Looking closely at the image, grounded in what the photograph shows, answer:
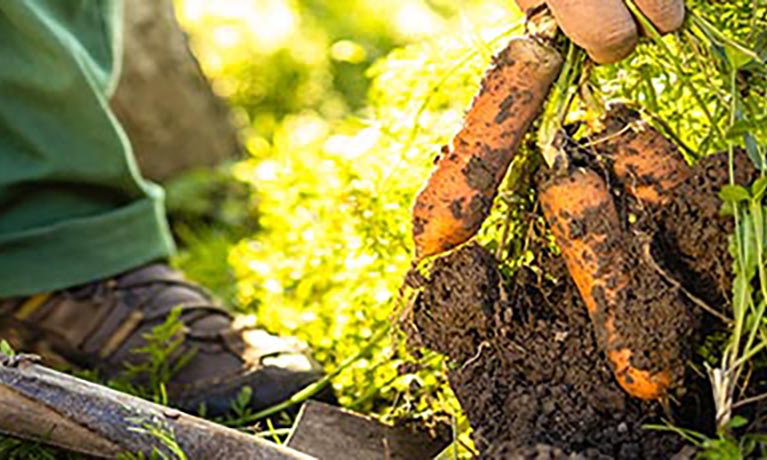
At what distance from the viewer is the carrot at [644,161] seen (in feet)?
6.26

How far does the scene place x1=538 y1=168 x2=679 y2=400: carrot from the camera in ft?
6.01

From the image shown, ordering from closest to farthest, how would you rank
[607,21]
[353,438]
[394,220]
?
[607,21] → [353,438] → [394,220]

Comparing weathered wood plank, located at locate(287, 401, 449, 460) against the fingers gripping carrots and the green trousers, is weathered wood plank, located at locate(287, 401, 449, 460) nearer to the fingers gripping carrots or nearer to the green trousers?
the fingers gripping carrots

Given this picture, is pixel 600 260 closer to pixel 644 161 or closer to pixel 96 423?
pixel 644 161

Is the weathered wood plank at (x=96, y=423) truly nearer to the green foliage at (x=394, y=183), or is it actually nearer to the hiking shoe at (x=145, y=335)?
the green foliage at (x=394, y=183)

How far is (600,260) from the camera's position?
1853mm

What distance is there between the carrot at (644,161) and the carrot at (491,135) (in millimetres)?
135

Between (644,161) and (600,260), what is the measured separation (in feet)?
0.56

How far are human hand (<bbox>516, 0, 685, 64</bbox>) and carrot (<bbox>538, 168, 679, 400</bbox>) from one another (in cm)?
18

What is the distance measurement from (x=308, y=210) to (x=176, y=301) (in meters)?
0.41

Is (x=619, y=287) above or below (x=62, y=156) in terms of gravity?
below

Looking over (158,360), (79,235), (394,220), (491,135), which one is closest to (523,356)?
(491,135)

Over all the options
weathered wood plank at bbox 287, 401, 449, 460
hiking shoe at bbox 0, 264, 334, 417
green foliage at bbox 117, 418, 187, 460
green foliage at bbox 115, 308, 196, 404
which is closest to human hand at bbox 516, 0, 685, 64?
weathered wood plank at bbox 287, 401, 449, 460

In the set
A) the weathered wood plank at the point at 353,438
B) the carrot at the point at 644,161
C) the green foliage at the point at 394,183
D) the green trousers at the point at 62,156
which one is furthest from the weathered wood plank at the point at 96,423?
the green trousers at the point at 62,156
